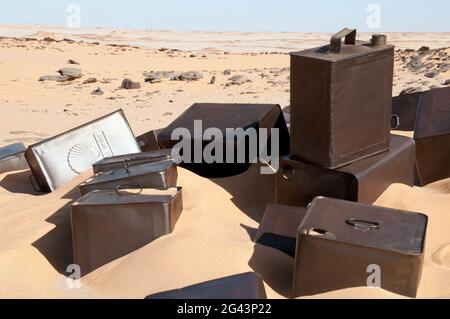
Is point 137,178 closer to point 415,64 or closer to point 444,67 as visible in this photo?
point 444,67

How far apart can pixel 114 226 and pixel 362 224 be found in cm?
147

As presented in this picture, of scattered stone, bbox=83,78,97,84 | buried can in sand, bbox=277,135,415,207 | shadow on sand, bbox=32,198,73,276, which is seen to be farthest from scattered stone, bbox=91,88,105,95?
buried can in sand, bbox=277,135,415,207

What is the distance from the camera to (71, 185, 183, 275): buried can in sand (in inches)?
147

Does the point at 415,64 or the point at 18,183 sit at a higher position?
the point at 415,64

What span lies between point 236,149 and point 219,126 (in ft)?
1.20

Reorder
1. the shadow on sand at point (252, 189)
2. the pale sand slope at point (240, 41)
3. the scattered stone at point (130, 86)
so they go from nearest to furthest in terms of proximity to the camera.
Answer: the shadow on sand at point (252, 189)
the scattered stone at point (130, 86)
the pale sand slope at point (240, 41)

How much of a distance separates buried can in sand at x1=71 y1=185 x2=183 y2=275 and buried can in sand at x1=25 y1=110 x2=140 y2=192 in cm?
146

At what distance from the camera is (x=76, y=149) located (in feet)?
17.4

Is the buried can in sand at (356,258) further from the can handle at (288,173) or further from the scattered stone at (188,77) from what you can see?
the scattered stone at (188,77)

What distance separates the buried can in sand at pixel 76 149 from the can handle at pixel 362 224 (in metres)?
2.52

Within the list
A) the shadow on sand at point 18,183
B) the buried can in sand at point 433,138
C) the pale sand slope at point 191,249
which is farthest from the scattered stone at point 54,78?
the buried can in sand at point 433,138

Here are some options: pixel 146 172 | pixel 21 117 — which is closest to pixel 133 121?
pixel 21 117

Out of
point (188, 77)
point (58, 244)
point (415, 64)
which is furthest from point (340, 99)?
point (188, 77)

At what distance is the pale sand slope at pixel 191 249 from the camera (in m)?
3.49
